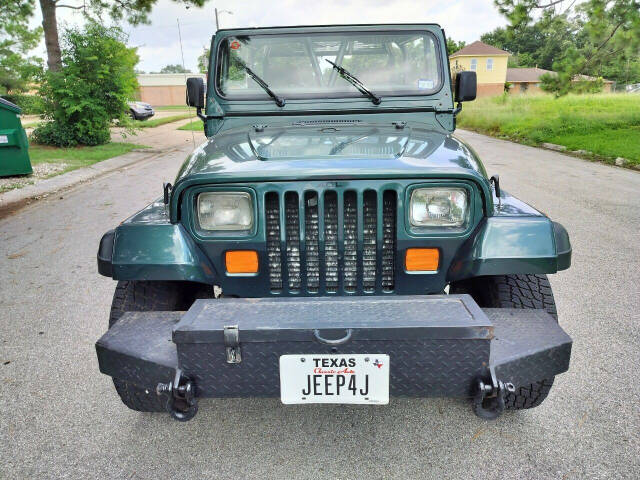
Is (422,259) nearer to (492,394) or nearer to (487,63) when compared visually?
(492,394)

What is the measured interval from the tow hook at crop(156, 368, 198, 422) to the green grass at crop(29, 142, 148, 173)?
9.71m

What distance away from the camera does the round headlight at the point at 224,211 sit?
2102 mm

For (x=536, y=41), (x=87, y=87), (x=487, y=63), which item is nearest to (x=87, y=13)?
(x=87, y=87)

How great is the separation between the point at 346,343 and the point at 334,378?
162 millimetres

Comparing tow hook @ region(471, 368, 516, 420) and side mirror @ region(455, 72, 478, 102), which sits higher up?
side mirror @ region(455, 72, 478, 102)

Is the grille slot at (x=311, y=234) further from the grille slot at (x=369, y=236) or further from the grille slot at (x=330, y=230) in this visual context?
the grille slot at (x=369, y=236)

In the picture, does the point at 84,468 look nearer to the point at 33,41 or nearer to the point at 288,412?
the point at 288,412

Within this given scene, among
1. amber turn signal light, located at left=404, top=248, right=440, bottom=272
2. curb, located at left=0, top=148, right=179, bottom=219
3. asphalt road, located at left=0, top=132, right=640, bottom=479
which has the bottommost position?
asphalt road, located at left=0, top=132, right=640, bottom=479

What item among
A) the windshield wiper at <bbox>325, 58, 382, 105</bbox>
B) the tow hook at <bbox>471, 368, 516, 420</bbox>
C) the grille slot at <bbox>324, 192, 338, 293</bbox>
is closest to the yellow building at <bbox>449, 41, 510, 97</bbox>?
the windshield wiper at <bbox>325, 58, 382, 105</bbox>

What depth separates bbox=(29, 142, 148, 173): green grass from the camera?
36.5 ft

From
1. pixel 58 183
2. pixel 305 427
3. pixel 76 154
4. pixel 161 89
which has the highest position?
pixel 161 89

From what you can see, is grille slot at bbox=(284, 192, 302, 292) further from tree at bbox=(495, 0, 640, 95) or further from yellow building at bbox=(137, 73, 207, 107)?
yellow building at bbox=(137, 73, 207, 107)

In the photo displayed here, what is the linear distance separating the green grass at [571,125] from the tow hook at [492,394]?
34.5 feet

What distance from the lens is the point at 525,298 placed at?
226 cm
